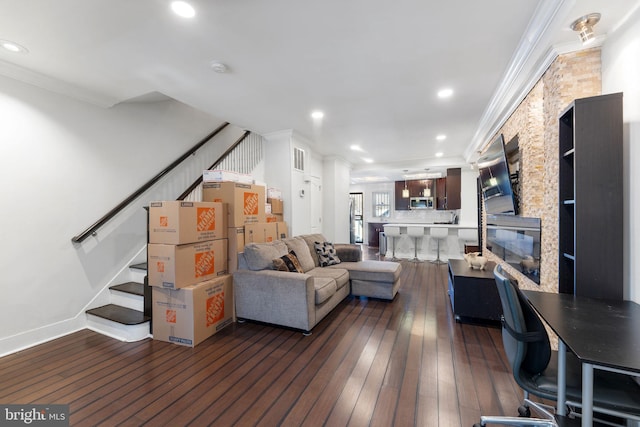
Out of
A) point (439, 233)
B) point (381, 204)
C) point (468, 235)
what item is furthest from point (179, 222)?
point (381, 204)

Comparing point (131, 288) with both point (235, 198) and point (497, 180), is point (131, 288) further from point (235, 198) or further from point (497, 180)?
point (497, 180)

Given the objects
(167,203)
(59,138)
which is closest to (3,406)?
(167,203)

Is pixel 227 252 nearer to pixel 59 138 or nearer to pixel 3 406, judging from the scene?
pixel 3 406

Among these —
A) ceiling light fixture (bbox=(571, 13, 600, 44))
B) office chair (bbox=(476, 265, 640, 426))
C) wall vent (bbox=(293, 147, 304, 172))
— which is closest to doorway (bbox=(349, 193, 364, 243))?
wall vent (bbox=(293, 147, 304, 172))

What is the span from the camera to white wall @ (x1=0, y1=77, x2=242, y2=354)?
2.49 m

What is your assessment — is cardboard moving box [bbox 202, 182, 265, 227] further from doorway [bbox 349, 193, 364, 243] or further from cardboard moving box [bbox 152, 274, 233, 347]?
doorway [bbox 349, 193, 364, 243]

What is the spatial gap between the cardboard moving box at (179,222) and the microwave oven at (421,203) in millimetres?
7564

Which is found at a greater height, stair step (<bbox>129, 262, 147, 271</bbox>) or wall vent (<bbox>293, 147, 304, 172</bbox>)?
wall vent (<bbox>293, 147, 304, 172</bbox>)

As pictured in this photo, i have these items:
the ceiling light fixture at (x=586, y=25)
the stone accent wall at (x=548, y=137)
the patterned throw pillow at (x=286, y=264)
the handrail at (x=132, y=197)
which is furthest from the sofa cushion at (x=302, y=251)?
the ceiling light fixture at (x=586, y=25)

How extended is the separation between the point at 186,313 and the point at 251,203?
1542 mm

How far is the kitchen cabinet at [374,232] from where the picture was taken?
394 inches

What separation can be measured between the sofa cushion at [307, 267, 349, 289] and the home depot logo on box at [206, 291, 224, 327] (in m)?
1.19
